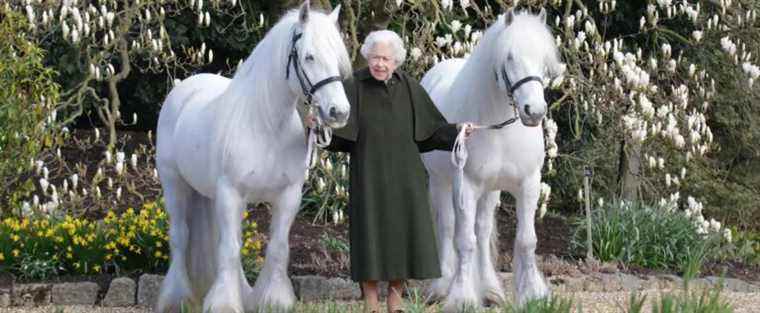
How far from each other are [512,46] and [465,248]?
1083 mm

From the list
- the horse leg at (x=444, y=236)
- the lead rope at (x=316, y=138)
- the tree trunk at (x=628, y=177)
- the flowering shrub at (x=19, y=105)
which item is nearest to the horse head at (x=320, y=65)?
the lead rope at (x=316, y=138)

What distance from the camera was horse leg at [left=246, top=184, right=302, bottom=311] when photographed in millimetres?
6051

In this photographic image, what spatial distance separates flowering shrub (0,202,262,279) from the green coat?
1970 millimetres

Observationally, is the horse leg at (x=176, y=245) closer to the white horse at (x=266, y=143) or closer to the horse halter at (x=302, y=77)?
the white horse at (x=266, y=143)

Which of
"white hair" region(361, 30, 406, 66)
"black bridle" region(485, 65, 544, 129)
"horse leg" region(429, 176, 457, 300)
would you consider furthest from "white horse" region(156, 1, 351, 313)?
"horse leg" region(429, 176, 457, 300)

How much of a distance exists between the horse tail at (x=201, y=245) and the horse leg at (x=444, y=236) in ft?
4.05

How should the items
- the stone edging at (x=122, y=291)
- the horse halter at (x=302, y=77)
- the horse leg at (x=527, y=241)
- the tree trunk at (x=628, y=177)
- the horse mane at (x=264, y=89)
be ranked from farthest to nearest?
1. the tree trunk at (x=628, y=177)
2. the stone edging at (x=122, y=291)
3. the horse leg at (x=527, y=241)
4. the horse mane at (x=264, y=89)
5. the horse halter at (x=302, y=77)

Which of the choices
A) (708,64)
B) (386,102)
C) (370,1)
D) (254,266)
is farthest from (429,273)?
(708,64)

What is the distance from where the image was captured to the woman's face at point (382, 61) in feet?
19.3

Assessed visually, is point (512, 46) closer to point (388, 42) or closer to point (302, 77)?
point (388, 42)

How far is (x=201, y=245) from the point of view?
6.88 meters

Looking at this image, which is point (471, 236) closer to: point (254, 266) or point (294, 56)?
point (294, 56)

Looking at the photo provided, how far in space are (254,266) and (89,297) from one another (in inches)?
39.9

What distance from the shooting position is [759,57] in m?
12.0
